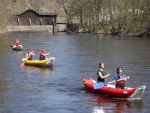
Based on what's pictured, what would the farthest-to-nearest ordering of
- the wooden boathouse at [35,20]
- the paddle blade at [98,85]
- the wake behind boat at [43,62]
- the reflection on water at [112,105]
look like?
the wooden boathouse at [35,20]
the wake behind boat at [43,62]
the paddle blade at [98,85]
the reflection on water at [112,105]

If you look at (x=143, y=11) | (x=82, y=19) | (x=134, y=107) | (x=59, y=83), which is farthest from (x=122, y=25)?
(x=134, y=107)

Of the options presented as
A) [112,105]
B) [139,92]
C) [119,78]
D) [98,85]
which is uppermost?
[119,78]

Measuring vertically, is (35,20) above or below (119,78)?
above

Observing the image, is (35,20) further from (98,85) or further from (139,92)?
(139,92)

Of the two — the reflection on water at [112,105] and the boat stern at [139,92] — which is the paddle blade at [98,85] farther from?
the boat stern at [139,92]

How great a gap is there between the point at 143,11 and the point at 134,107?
6488 centimetres

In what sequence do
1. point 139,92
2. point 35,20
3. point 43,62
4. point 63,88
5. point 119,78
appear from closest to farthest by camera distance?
point 139,92, point 119,78, point 63,88, point 43,62, point 35,20

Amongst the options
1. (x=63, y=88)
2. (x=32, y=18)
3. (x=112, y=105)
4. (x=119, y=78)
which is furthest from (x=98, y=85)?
(x=32, y=18)

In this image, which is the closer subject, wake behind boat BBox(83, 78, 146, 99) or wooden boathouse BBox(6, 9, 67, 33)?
wake behind boat BBox(83, 78, 146, 99)

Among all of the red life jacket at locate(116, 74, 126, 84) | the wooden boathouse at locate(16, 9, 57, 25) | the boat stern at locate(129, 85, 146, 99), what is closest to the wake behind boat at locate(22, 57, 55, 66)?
the red life jacket at locate(116, 74, 126, 84)

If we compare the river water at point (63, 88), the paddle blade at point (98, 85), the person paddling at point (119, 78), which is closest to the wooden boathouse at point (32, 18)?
the river water at point (63, 88)

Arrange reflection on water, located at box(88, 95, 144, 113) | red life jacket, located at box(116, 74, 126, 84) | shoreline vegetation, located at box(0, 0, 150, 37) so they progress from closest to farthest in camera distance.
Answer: reflection on water, located at box(88, 95, 144, 113) < red life jacket, located at box(116, 74, 126, 84) < shoreline vegetation, located at box(0, 0, 150, 37)

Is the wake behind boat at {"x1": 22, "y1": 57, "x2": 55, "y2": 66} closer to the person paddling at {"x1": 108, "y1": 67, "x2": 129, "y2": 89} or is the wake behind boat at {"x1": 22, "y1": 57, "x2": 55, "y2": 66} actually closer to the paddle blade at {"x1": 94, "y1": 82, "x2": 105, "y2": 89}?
the paddle blade at {"x1": 94, "y1": 82, "x2": 105, "y2": 89}

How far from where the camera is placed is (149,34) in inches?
3140
